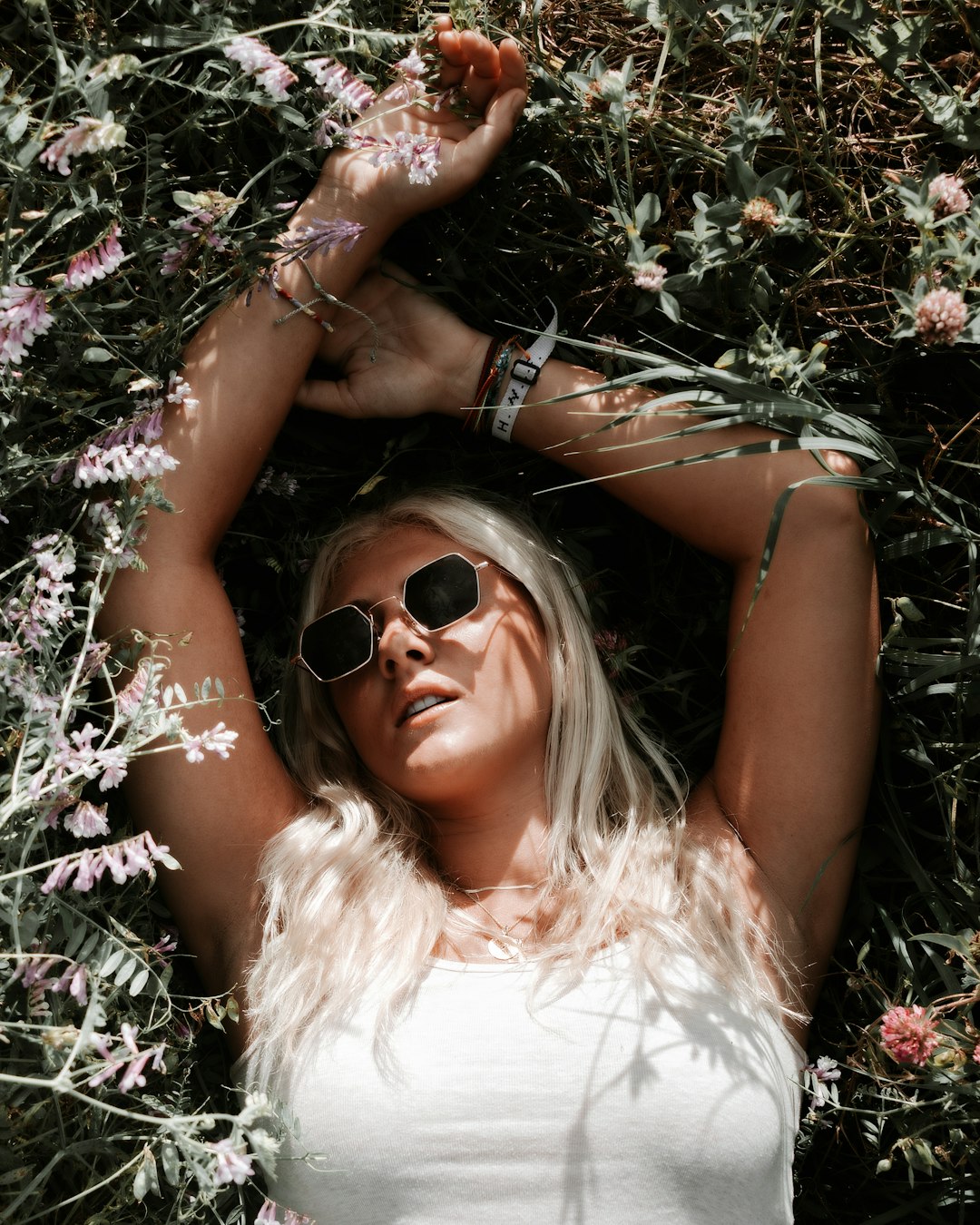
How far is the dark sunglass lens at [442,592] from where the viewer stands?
8.54ft

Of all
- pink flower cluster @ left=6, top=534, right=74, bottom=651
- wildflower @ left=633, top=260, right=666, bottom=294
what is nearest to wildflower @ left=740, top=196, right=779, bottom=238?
wildflower @ left=633, top=260, right=666, bottom=294

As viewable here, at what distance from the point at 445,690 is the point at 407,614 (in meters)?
0.23

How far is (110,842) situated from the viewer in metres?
2.52

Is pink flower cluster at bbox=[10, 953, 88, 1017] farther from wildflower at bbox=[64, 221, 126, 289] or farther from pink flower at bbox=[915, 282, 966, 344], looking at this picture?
pink flower at bbox=[915, 282, 966, 344]

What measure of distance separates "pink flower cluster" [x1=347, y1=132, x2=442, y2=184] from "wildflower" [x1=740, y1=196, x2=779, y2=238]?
73cm

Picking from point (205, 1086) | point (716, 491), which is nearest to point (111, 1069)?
point (205, 1086)

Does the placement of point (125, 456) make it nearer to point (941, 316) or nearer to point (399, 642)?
point (399, 642)

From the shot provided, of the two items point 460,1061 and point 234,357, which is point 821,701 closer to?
point 460,1061

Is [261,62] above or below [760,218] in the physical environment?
above

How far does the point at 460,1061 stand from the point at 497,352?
5.61ft

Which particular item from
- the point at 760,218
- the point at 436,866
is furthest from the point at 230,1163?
the point at 760,218

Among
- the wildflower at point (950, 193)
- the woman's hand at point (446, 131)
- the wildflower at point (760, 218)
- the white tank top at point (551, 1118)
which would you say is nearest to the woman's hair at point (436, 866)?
the white tank top at point (551, 1118)

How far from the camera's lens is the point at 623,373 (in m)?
2.71

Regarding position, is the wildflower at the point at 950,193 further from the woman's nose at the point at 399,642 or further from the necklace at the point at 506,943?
the necklace at the point at 506,943
